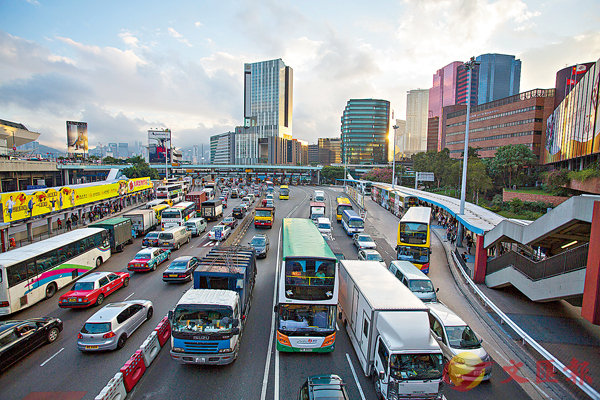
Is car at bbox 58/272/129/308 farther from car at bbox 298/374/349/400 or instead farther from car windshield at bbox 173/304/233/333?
car at bbox 298/374/349/400

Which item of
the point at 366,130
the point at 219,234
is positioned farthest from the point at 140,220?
the point at 366,130

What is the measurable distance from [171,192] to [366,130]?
112 meters

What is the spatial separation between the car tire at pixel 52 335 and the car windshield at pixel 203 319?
5506mm

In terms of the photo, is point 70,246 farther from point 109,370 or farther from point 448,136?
point 448,136

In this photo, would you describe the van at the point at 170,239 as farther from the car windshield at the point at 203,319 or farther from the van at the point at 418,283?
the van at the point at 418,283

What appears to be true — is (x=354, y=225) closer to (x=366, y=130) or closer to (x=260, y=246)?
(x=260, y=246)

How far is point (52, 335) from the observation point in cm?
1134

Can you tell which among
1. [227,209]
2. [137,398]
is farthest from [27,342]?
[227,209]

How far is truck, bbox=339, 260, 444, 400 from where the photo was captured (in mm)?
7816

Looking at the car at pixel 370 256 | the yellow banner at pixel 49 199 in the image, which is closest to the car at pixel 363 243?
the car at pixel 370 256

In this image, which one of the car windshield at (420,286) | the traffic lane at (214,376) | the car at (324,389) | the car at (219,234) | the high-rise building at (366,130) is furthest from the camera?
the high-rise building at (366,130)

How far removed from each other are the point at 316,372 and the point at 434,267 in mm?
14688

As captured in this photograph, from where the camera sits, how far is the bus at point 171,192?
47.8m

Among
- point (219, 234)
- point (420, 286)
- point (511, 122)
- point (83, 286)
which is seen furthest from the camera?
Result: point (511, 122)
